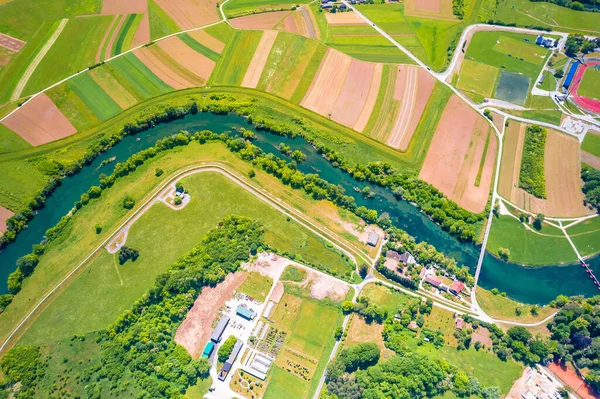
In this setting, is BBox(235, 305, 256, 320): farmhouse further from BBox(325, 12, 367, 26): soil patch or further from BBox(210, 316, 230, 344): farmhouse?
BBox(325, 12, 367, 26): soil patch

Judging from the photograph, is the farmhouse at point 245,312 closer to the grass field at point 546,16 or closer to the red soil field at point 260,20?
the red soil field at point 260,20

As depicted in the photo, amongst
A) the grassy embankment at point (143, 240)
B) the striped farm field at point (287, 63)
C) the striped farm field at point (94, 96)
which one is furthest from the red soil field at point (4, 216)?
the striped farm field at point (287, 63)

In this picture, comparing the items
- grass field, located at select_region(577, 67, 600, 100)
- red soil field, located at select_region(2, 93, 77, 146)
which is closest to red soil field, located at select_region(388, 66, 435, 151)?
grass field, located at select_region(577, 67, 600, 100)

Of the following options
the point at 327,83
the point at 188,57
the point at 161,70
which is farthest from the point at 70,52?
the point at 327,83

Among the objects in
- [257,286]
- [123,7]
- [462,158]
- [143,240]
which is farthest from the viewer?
[123,7]

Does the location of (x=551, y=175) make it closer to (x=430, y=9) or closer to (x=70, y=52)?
(x=430, y=9)

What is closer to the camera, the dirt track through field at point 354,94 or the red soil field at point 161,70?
the dirt track through field at point 354,94

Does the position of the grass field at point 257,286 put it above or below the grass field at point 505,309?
below
